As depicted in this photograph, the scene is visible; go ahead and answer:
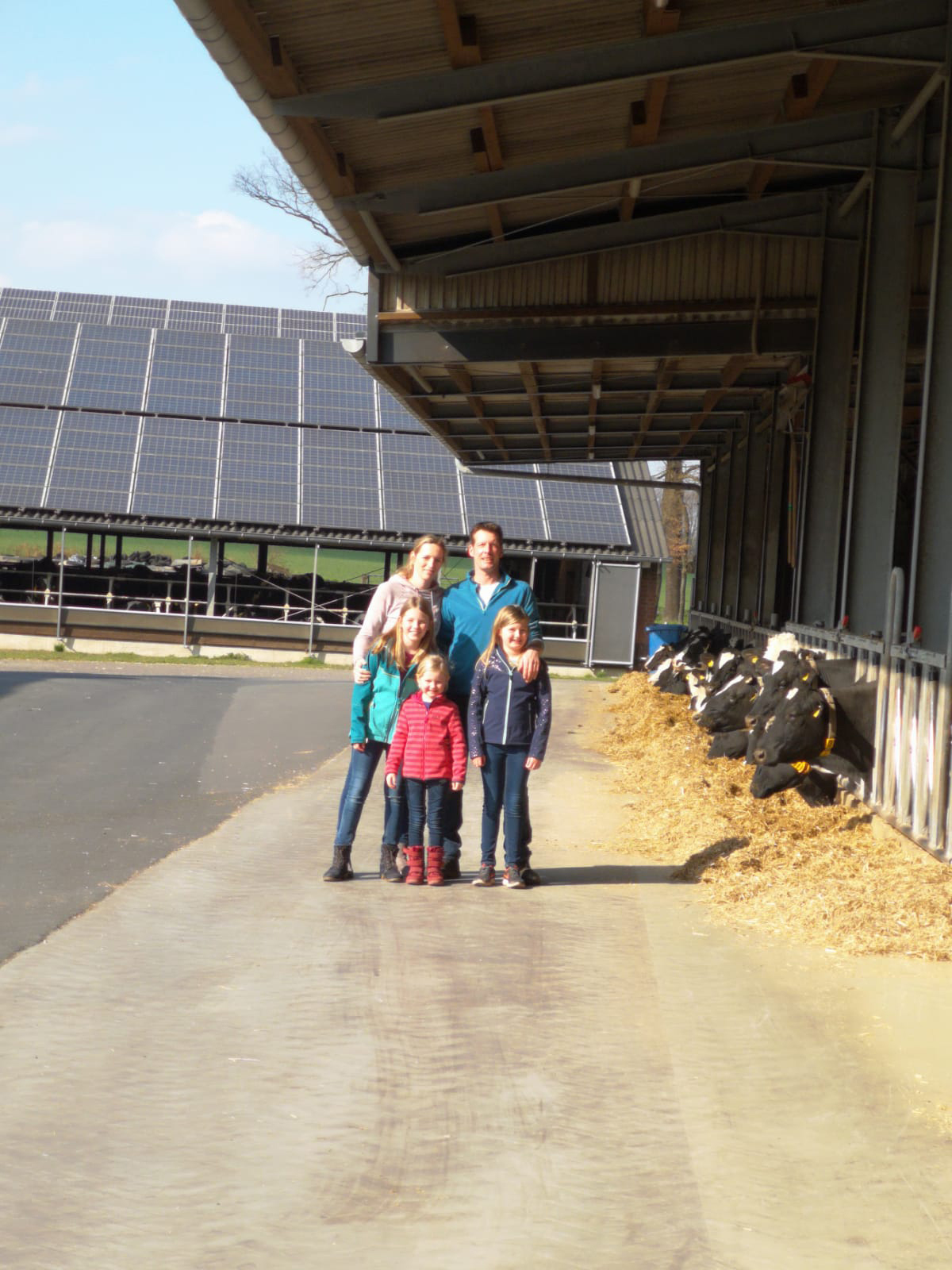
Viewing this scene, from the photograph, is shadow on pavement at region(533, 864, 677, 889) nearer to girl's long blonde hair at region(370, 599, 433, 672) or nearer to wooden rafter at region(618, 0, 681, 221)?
girl's long blonde hair at region(370, 599, 433, 672)

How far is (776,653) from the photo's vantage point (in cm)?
1073

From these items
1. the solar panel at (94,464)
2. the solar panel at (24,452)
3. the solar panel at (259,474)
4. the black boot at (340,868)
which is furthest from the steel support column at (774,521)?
the solar panel at (24,452)

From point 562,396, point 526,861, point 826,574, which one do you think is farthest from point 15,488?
point 526,861

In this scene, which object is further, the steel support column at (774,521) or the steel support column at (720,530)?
the steel support column at (720,530)

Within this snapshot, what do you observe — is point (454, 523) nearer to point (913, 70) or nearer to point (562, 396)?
point (562, 396)

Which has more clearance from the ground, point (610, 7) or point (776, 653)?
point (610, 7)

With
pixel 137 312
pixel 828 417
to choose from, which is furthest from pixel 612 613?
pixel 828 417

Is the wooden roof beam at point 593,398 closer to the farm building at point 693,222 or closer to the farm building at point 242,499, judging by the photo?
the farm building at point 693,222

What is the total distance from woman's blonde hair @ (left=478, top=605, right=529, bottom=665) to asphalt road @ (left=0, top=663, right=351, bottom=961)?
1.87m

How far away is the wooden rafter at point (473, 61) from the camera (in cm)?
840

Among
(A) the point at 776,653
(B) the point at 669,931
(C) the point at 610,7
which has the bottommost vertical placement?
(B) the point at 669,931

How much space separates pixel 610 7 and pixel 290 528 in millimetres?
28370

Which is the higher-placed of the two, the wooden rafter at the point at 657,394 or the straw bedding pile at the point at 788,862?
the wooden rafter at the point at 657,394

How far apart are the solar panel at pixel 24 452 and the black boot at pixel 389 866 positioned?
30895mm
